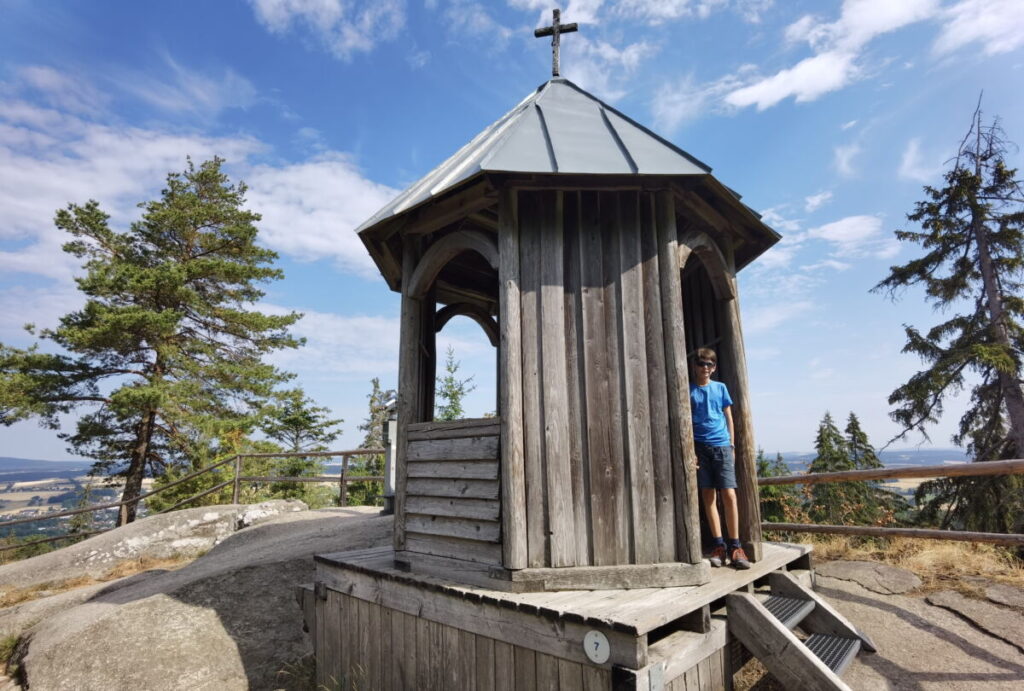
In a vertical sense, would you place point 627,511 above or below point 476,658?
above

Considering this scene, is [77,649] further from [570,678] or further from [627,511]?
[627,511]

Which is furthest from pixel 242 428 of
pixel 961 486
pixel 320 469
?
pixel 961 486

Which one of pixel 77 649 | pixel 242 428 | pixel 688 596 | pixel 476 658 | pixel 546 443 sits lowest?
pixel 77 649

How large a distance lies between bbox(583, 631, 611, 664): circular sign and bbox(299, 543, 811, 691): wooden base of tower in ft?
0.04

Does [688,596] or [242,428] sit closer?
[688,596]

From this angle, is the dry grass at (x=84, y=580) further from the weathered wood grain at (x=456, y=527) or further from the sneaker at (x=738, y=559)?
the sneaker at (x=738, y=559)

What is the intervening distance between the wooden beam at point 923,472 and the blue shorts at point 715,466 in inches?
74.5

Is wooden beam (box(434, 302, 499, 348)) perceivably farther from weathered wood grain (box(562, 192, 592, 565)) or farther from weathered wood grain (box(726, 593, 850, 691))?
weathered wood grain (box(726, 593, 850, 691))

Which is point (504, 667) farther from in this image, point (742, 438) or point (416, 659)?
point (742, 438)

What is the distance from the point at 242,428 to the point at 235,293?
4896 mm

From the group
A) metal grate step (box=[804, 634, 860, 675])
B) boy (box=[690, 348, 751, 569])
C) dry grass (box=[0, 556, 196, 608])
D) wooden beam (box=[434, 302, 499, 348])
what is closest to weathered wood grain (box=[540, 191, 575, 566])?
boy (box=[690, 348, 751, 569])

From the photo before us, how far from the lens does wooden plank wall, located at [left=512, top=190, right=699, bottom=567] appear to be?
3867 millimetres

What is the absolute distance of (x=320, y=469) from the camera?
19016 millimetres

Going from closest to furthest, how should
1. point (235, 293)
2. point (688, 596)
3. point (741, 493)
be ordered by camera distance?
point (688, 596), point (741, 493), point (235, 293)
